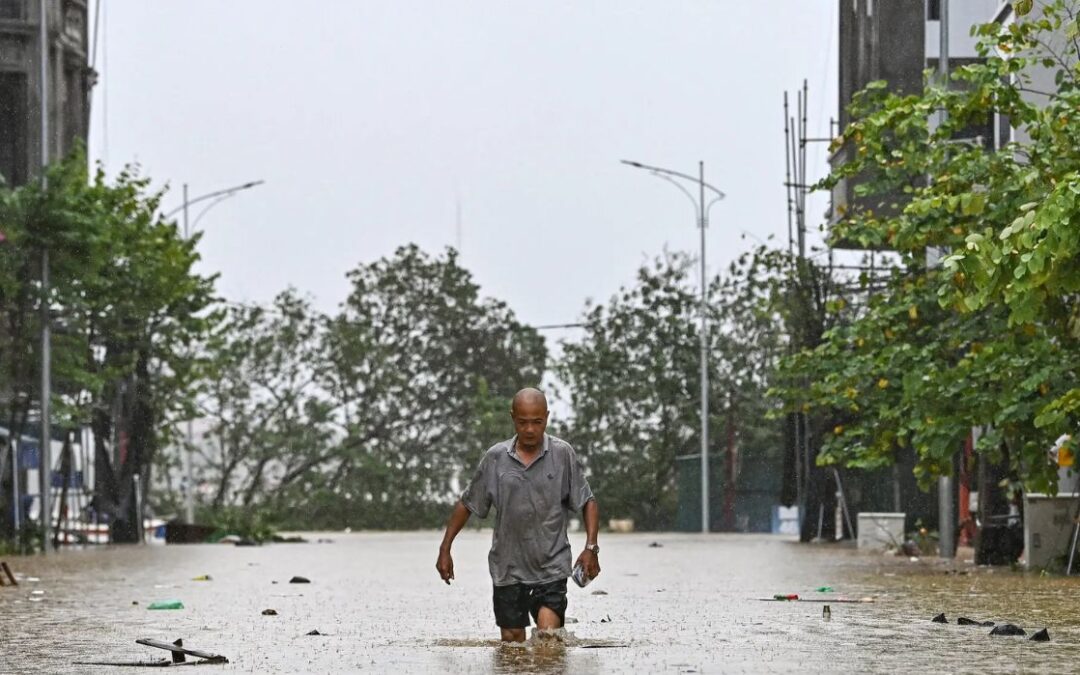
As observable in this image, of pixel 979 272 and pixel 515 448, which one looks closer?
pixel 515 448

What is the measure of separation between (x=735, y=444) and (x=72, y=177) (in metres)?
33.5

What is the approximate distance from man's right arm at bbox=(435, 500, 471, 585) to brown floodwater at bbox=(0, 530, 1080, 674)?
0.44 m

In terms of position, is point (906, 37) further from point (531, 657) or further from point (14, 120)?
point (531, 657)

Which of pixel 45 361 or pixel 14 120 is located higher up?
pixel 14 120

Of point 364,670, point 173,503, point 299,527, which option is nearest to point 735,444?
point 299,527

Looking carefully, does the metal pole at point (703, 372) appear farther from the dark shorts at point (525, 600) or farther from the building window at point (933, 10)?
the dark shorts at point (525, 600)

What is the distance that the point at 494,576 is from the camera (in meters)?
11.8

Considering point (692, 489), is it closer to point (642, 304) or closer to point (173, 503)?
point (642, 304)

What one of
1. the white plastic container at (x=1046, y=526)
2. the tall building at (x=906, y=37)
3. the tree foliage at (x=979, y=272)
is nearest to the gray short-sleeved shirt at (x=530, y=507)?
the tree foliage at (x=979, y=272)

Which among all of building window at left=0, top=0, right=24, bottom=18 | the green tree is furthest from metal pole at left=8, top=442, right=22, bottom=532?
building window at left=0, top=0, right=24, bottom=18

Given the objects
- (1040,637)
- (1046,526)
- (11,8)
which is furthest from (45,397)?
(1040,637)

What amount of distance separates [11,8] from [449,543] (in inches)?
1510

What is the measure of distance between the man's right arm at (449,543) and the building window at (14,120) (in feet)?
123

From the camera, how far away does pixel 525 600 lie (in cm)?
1197
